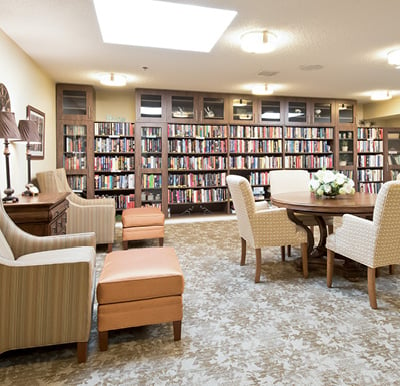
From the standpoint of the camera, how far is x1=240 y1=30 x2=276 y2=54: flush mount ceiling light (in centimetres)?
320

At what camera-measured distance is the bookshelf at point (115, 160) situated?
17.9ft

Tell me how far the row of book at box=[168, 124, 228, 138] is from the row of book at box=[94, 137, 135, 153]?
0.77 meters

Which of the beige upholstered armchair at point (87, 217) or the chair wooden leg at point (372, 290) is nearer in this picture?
the chair wooden leg at point (372, 290)

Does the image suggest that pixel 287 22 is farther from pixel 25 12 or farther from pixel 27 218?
pixel 27 218

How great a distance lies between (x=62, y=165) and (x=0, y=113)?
300 cm

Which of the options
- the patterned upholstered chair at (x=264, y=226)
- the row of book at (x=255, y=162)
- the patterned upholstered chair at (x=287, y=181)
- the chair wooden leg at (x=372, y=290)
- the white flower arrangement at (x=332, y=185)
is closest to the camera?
the chair wooden leg at (x=372, y=290)

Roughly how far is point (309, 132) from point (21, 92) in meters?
5.29

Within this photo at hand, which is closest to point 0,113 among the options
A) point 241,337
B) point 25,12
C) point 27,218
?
point 27,218

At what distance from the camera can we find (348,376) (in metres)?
1.46

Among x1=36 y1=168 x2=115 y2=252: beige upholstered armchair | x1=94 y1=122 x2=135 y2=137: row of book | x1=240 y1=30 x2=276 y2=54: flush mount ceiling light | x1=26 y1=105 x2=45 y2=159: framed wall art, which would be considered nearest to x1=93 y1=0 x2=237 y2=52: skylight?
x1=240 y1=30 x2=276 y2=54: flush mount ceiling light

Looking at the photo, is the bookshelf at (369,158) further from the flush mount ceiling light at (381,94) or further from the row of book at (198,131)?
the row of book at (198,131)

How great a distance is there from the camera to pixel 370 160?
6.87m

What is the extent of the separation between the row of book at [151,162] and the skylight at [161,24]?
2397 mm

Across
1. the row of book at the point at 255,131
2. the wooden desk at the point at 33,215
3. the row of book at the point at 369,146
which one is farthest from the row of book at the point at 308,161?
the wooden desk at the point at 33,215
